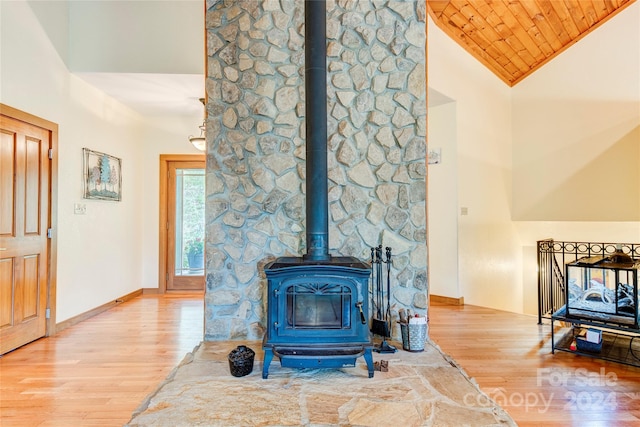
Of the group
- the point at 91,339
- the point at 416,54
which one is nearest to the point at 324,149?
the point at 416,54

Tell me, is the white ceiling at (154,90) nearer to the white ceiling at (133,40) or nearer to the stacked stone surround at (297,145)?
the white ceiling at (133,40)

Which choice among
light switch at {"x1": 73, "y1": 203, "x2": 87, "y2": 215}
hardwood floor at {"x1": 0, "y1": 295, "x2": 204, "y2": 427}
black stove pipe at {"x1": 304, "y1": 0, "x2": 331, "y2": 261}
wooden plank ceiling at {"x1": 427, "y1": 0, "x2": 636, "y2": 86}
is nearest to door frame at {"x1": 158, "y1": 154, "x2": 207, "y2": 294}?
hardwood floor at {"x1": 0, "y1": 295, "x2": 204, "y2": 427}

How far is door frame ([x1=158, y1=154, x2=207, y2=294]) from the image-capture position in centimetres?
539

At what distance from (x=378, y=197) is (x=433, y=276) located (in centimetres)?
252

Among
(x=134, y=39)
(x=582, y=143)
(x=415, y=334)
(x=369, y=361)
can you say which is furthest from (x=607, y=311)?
(x=134, y=39)

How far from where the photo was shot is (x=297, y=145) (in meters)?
2.80

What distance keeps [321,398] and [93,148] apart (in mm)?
3930

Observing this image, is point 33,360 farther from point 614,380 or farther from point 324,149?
point 614,380

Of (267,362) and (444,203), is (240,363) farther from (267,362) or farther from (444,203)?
(444,203)

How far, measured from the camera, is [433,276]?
4.88 meters

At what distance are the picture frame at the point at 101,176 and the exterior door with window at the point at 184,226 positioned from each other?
2.65 feet

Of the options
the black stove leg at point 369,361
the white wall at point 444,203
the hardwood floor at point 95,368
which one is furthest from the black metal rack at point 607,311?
the hardwood floor at point 95,368

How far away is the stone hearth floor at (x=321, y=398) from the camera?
178 cm

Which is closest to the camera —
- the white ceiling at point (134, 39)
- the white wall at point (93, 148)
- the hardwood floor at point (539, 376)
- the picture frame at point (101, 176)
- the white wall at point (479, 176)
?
the hardwood floor at point (539, 376)
